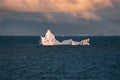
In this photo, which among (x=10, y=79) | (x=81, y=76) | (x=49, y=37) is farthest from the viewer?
(x=49, y=37)

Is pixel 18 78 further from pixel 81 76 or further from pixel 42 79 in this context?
pixel 81 76

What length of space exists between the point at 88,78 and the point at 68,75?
532 cm

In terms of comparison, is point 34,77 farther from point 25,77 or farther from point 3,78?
point 3,78

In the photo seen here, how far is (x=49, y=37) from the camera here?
18675 centimetres

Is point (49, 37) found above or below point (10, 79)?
above

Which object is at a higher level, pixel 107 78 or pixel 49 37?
pixel 49 37

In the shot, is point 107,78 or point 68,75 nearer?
point 107,78

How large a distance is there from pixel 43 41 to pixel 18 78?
135585 millimetres

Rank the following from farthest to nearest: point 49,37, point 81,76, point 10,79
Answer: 1. point 49,37
2. point 81,76
3. point 10,79

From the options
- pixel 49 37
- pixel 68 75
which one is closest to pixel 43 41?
pixel 49 37

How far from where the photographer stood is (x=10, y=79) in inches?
2387

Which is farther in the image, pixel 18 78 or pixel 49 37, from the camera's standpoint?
pixel 49 37

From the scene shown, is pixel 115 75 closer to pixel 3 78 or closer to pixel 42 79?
pixel 42 79

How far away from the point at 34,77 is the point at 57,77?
4652mm
